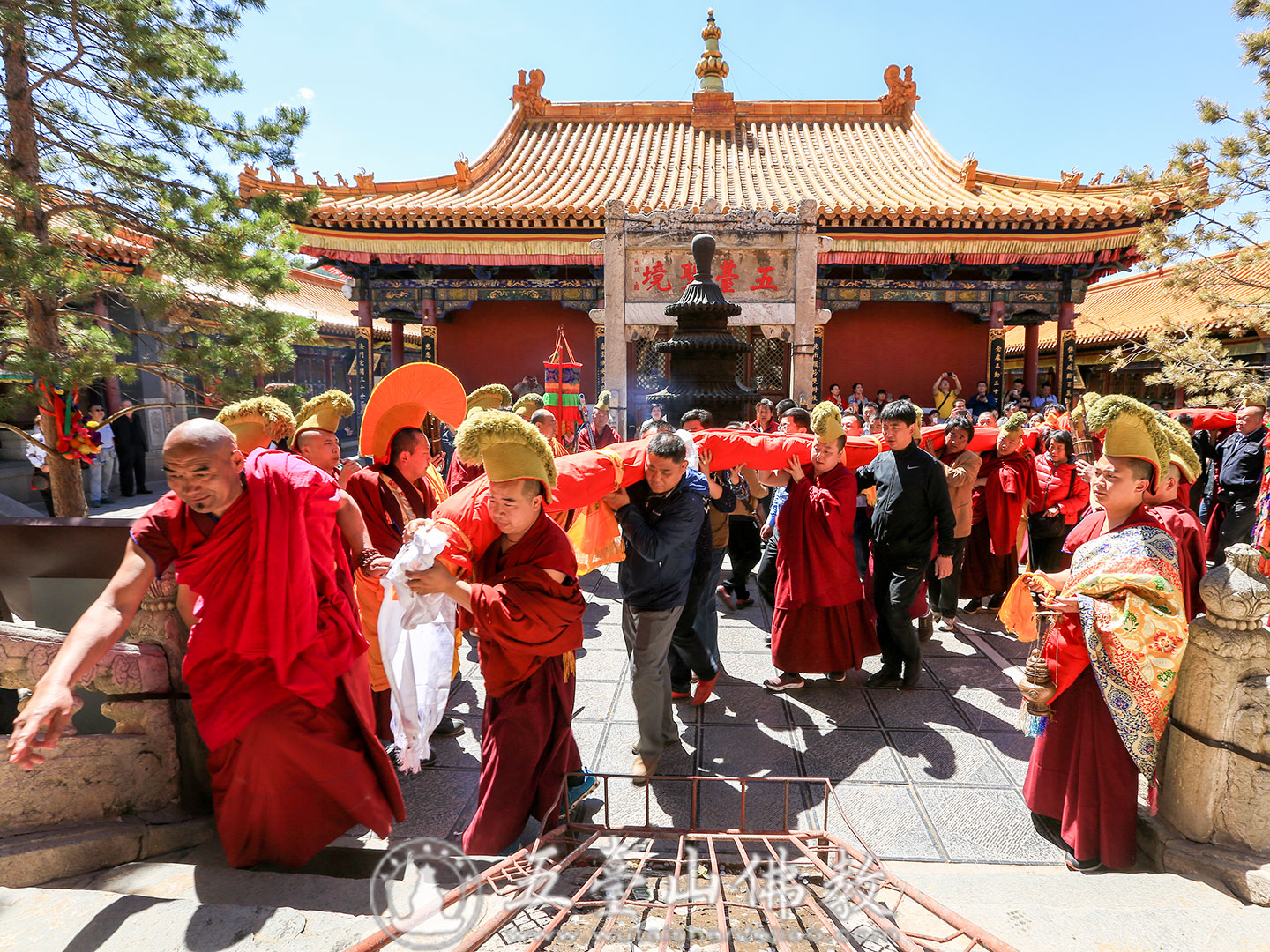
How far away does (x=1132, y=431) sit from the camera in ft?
7.82

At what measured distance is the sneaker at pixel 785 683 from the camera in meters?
4.05

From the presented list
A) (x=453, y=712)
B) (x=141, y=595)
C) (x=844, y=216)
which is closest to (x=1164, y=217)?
(x=844, y=216)

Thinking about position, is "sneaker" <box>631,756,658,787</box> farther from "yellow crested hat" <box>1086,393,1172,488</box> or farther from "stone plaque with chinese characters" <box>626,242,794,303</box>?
"stone plaque with chinese characters" <box>626,242,794,303</box>

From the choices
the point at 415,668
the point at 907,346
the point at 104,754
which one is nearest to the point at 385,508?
the point at 415,668

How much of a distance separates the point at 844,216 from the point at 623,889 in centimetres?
918

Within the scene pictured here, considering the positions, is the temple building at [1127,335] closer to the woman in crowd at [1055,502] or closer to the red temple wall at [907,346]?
the red temple wall at [907,346]

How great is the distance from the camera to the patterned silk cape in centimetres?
230

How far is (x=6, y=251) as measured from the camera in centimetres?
298

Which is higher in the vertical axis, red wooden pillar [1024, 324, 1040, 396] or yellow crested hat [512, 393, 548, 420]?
red wooden pillar [1024, 324, 1040, 396]

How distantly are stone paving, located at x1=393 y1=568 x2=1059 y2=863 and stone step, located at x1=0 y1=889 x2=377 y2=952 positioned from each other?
98 cm

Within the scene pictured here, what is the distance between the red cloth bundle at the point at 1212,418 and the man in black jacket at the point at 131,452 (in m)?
13.2

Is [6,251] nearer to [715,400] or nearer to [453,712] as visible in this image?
[453,712]

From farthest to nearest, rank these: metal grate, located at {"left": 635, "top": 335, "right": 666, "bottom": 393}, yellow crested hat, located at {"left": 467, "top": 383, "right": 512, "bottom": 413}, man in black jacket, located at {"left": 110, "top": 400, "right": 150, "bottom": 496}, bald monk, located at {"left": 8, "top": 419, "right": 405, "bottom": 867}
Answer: metal grate, located at {"left": 635, "top": 335, "right": 666, "bottom": 393} < man in black jacket, located at {"left": 110, "top": 400, "right": 150, "bottom": 496} < yellow crested hat, located at {"left": 467, "top": 383, "right": 512, "bottom": 413} < bald monk, located at {"left": 8, "top": 419, "right": 405, "bottom": 867}

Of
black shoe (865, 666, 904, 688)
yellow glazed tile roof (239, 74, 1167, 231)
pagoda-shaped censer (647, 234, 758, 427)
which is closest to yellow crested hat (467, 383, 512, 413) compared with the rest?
pagoda-shaped censer (647, 234, 758, 427)
